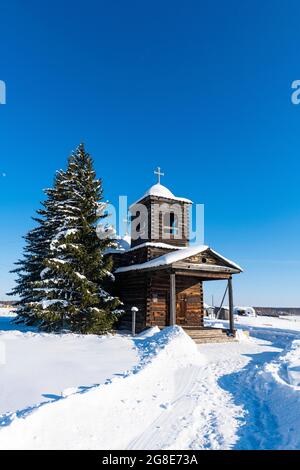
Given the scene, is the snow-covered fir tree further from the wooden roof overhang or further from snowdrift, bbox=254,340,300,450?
snowdrift, bbox=254,340,300,450

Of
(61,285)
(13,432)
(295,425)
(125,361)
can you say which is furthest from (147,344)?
(13,432)

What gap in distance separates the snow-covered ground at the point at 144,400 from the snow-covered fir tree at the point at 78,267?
4.50 m

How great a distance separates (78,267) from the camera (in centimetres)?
1644

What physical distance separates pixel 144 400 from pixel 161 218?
50.9 feet

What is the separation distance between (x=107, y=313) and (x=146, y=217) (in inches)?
300

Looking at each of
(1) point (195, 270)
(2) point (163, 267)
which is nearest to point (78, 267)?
(2) point (163, 267)

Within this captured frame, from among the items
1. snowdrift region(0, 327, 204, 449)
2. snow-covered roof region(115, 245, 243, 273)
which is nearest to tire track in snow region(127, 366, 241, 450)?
snowdrift region(0, 327, 204, 449)

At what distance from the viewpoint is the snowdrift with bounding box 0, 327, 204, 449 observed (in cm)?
406

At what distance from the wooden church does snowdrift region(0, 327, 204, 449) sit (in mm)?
8737

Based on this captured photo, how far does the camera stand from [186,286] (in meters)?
20.2

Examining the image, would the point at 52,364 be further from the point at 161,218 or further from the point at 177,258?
the point at 161,218

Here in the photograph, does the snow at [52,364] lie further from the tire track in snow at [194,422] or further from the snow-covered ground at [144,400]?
the tire track in snow at [194,422]

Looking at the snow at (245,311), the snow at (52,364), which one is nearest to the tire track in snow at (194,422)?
the snow at (52,364)

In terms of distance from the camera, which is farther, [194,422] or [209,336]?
[209,336]
